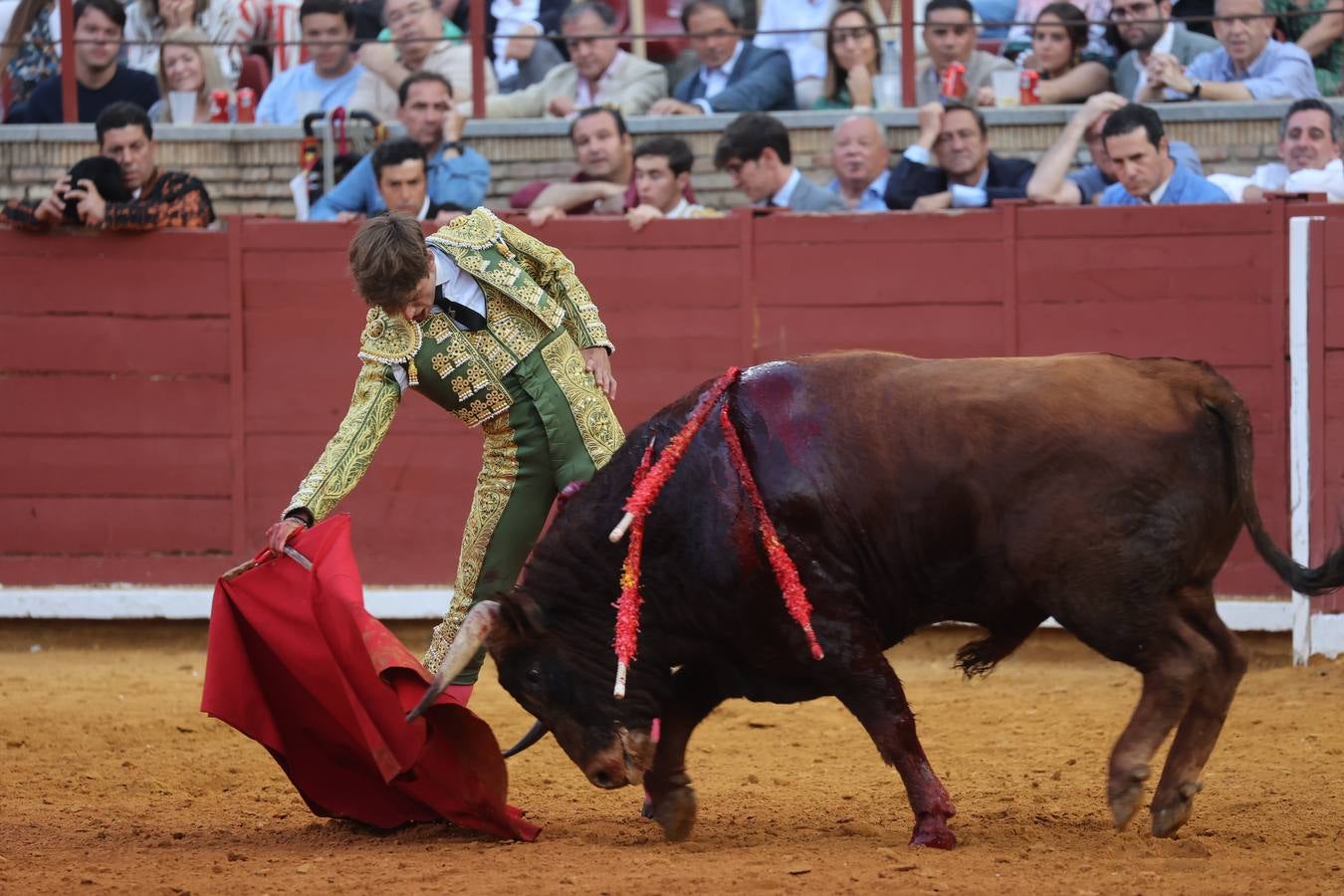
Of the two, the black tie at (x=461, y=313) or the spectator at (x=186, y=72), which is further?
the spectator at (x=186, y=72)

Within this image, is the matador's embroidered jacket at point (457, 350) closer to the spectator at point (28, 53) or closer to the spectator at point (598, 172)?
the spectator at point (598, 172)

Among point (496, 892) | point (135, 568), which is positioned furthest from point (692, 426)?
point (135, 568)

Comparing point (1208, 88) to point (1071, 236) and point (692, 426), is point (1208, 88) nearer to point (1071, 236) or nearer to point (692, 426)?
point (1071, 236)

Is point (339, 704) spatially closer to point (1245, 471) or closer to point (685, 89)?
point (1245, 471)

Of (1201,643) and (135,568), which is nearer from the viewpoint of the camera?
(1201,643)

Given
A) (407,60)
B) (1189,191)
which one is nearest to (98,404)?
(407,60)

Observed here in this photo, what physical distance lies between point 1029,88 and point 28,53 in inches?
187

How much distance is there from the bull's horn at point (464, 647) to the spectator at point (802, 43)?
4.78 m

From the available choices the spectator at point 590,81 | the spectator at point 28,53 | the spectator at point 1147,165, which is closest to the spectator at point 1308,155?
the spectator at point 1147,165

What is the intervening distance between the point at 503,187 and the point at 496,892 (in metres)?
5.29

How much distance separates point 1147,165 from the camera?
22.0 feet

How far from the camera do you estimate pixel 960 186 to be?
7.18 metres

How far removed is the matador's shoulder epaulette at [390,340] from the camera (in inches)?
165

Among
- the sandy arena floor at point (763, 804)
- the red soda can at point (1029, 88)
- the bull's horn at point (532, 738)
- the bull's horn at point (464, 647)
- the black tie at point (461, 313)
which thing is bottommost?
the sandy arena floor at point (763, 804)
